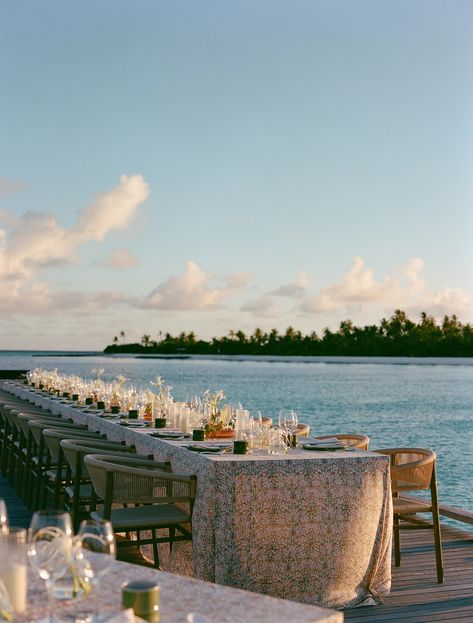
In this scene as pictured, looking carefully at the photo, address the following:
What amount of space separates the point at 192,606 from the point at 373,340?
9918 cm

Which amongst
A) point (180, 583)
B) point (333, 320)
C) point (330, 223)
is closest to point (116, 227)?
point (330, 223)

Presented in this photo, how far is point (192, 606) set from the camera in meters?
1.88

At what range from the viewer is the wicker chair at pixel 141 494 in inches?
171

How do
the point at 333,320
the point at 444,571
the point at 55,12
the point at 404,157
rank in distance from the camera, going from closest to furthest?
1. the point at 444,571
2. the point at 55,12
3. the point at 404,157
4. the point at 333,320

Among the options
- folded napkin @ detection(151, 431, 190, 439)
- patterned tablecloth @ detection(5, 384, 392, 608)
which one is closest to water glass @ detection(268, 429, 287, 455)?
patterned tablecloth @ detection(5, 384, 392, 608)

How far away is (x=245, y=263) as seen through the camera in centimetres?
4803

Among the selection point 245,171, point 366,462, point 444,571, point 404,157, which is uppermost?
point 404,157

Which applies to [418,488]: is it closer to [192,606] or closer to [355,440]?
[355,440]

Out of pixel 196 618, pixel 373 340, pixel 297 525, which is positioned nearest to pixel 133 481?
pixel 297 525

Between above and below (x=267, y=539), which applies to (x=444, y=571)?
below

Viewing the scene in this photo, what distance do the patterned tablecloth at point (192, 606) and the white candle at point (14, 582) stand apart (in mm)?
29

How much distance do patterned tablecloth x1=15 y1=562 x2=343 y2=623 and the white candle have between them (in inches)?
1.1

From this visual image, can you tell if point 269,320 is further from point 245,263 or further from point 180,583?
point 180,583

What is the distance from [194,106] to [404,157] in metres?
13.0
